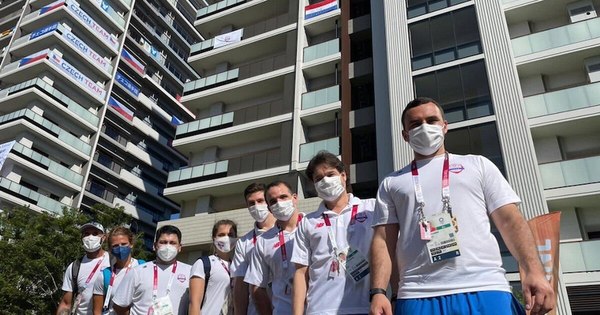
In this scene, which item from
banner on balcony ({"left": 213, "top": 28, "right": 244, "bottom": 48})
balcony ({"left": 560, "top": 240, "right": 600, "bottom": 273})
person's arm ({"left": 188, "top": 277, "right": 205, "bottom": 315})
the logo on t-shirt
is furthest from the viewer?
banner on balcony ({"left": 213, "top": 28, "right": 244, "bottom": 48})

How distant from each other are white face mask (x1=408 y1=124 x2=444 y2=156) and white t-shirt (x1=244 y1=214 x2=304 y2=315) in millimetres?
1607

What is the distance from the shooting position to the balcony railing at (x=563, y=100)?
16.1 m

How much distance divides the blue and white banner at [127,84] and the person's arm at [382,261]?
136ft

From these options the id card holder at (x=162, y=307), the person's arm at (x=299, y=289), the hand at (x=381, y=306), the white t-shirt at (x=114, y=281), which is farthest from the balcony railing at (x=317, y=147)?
the hand at (x=381, y=306)

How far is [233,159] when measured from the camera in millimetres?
24703

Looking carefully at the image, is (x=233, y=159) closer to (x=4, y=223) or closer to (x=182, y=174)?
(x=182, y=174)

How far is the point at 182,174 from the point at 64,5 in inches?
819

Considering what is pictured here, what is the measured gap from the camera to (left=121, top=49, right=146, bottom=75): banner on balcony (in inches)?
1605

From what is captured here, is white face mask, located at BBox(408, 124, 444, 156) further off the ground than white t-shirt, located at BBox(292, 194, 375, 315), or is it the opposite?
white face mask, located at BBox(408, 124, 444, 156)

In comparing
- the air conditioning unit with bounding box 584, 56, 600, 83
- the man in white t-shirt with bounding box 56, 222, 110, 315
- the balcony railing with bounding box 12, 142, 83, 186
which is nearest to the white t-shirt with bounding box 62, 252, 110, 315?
the man in white t-shirt with bounding box 56, 222, 110, 315

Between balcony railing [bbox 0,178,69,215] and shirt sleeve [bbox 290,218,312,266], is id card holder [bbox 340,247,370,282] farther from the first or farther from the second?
balcony railing [bbox 0,178,69,215]

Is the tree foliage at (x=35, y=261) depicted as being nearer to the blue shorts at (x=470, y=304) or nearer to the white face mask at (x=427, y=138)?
the white face mask at (x=427, y=138)

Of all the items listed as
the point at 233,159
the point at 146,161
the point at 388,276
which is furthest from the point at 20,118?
the point at 388,276

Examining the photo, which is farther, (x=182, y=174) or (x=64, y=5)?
(x=64, y=5)
